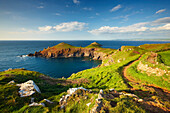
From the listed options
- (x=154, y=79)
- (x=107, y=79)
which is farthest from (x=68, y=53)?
(x=154, y=79)

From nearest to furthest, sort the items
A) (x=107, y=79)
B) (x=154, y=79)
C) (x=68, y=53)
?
(x=154, y=79) → (x=107, y=79) → (x=68, y=53)

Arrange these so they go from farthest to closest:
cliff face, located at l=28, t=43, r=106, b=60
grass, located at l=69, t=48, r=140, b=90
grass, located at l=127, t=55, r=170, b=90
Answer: cliff face, located at l=28, t=43, r=106, b=60
grass, located at l=69, t=48, r=140, b=90
grass, located at l=127, t=55, r=170, b=90

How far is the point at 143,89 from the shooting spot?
1494 cm

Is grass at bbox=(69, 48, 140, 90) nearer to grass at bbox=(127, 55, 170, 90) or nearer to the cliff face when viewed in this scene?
grass at bbox=(127, 55, 170, 90)

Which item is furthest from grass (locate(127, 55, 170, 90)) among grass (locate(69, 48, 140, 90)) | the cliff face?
the cliff face

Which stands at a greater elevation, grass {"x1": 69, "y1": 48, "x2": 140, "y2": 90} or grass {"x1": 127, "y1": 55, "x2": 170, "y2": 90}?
grass {"x1": 127, "y1": 55, "x2": 170, "y2": 90}

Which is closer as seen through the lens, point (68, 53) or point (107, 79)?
point (107, 79)

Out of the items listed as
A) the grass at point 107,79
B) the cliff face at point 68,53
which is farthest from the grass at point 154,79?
the cliff face at point 68,53

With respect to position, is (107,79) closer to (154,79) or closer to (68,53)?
(154,79)

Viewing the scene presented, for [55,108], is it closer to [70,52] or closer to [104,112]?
[104,112]

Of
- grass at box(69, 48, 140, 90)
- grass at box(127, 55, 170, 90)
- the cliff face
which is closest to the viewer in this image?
grass at box(127, 55, 170, 90)

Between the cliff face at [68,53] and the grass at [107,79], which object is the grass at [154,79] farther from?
the cliff face at [68,53]

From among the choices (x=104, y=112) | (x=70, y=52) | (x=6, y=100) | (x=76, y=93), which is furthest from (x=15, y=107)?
(x=70, y=52)

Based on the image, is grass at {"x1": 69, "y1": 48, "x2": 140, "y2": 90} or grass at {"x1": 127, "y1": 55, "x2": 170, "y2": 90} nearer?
grass at {"x1": 127, "y1": 55, "x2": 170, "y2": 90}
